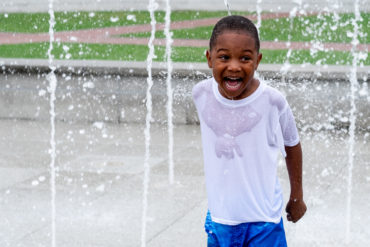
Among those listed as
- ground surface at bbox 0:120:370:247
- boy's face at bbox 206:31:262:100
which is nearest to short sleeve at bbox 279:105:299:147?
boy's face at bbox 206:31:262:100

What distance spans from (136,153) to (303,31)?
7716 millimetres

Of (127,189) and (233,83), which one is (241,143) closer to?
(233,83)

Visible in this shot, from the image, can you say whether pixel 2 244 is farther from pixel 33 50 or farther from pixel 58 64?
pixel 33 50

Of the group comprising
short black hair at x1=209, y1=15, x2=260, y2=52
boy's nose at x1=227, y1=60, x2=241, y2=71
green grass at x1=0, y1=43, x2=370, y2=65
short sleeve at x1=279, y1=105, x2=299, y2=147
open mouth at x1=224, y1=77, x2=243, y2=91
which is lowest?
green grass at x1=0, y1=43, x2=370, y2=65

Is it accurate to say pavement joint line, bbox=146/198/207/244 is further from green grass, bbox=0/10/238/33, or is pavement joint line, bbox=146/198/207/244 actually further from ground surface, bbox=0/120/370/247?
green grass, bbox=0/10/238/33

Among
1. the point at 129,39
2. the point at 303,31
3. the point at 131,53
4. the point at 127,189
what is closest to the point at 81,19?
the point at 129,39

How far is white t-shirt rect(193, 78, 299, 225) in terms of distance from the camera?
2.31 metres

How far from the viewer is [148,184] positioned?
495 centimetres

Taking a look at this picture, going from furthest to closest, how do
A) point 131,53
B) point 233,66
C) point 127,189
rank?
point 131,53 → point 127,189 → point 233,66

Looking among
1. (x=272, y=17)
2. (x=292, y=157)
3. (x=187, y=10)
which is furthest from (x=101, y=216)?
(x=187, y=10)

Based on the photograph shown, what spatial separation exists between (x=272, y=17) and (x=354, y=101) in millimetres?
8891

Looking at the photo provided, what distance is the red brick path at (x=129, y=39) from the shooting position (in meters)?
11.1

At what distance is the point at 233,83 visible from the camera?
2248 mm

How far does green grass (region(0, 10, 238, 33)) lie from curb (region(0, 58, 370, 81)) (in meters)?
6.99
